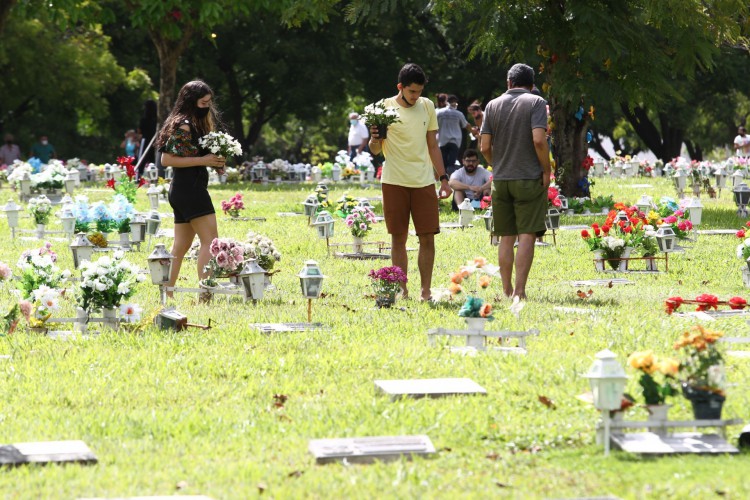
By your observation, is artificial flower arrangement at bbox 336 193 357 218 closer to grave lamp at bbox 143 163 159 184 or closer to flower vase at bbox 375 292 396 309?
flower vase at bbox 375 292 396 309

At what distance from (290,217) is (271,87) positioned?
79.8ft

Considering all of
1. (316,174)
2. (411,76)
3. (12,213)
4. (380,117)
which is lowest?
(12,213)

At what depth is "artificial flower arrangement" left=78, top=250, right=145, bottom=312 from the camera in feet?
30.3

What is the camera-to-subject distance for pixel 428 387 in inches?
284

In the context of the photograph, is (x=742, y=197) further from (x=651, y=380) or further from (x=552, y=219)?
(x=651, y=380)

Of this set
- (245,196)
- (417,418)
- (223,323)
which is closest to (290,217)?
(245,196)

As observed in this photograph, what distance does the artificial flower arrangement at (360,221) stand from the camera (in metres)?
14.9

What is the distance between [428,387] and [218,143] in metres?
4.10

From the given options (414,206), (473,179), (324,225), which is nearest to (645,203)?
(473,179)

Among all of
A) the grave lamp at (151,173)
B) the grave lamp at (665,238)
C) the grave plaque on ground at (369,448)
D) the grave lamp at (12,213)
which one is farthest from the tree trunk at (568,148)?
the grave plaque on ground at (369,448)

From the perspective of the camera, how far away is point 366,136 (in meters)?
32.5

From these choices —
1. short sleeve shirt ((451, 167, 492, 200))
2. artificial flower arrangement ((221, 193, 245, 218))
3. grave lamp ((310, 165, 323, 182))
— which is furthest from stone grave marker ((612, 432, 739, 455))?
grave lamp ((310, 165, 323, 182))

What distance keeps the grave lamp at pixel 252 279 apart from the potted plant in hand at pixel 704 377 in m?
5.28

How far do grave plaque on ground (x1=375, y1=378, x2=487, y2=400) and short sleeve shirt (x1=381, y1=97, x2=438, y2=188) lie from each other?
376 centimetres
